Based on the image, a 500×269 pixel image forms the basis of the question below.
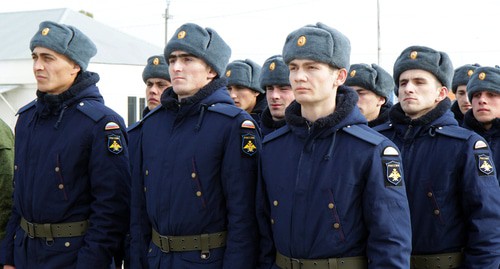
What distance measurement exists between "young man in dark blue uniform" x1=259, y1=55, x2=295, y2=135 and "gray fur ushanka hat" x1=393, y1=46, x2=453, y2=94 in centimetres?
140

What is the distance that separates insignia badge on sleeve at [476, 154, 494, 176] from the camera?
3787 mm

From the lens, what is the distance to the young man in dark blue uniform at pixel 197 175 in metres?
3.61

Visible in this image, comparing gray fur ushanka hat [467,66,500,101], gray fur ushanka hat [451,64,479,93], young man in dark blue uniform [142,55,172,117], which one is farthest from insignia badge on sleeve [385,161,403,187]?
gray fur ushanka hat [451,64,479,93]

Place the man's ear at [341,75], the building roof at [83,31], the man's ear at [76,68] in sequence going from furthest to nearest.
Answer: the building roof at [83,31]
the man's ear at [76,68]
the man's ear at [341,75]

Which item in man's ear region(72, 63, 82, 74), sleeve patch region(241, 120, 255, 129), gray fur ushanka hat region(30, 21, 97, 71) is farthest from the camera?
man's ear region(72, 63, 82, 74)

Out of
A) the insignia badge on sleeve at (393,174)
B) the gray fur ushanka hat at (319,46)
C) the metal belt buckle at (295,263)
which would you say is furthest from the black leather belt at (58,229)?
the insignia badge on sleeve at (393,174)

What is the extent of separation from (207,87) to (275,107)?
1.74 metres

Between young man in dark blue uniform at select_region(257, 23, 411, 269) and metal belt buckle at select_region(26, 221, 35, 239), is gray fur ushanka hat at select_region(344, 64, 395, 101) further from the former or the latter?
metal belt buckle at select_region(26, 221, 35, 239)

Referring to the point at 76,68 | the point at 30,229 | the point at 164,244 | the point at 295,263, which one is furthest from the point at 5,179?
the point at 295,263

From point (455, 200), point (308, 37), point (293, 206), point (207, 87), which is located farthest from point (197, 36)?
point (455, 200)

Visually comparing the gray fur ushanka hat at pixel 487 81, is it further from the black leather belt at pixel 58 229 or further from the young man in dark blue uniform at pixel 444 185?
the black leather belt at pixel 58 229

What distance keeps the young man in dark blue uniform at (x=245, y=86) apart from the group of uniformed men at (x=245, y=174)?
2208mm

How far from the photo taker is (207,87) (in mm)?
3900

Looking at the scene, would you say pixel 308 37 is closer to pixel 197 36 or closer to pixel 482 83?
pixel 197 36
